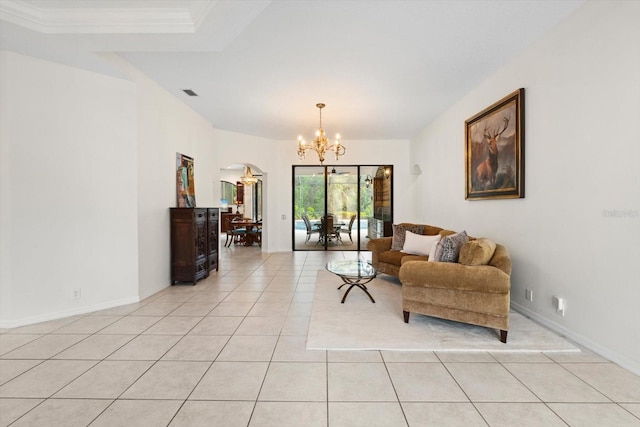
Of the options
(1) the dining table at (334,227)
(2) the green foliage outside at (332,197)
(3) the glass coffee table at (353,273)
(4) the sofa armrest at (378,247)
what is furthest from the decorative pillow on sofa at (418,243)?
(1) the dining table at (334,227)

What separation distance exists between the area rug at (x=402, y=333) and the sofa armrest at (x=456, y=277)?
1.57 feet

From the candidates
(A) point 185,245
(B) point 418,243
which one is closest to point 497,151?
(B) point 418,243

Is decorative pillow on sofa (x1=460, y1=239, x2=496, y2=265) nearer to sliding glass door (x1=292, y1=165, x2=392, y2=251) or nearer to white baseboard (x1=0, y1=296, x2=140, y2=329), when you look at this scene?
white baseboard (x1=0, y1=296, x2=140, y2=329)

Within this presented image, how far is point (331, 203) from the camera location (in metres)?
8.67

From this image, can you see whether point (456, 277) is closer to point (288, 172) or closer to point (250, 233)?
point (288, 172)

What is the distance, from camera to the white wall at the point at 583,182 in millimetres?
2332

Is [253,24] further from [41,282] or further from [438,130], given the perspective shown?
[438,130]

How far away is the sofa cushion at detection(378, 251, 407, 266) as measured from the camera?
4.66 m

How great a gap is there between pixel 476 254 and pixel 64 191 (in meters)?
4.72

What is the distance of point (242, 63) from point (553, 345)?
4616 mm

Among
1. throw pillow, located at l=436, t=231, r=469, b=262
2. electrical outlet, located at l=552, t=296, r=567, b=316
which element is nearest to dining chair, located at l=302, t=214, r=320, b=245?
throw pillow, located at l=436, t=231, r=469, b=262

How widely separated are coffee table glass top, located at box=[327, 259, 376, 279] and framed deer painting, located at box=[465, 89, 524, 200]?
2016 mm

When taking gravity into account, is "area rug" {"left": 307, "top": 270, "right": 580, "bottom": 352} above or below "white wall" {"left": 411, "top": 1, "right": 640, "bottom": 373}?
below

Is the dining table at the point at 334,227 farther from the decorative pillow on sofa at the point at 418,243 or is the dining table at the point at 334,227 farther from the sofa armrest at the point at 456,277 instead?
the sofa armrest at the point at 456,277
